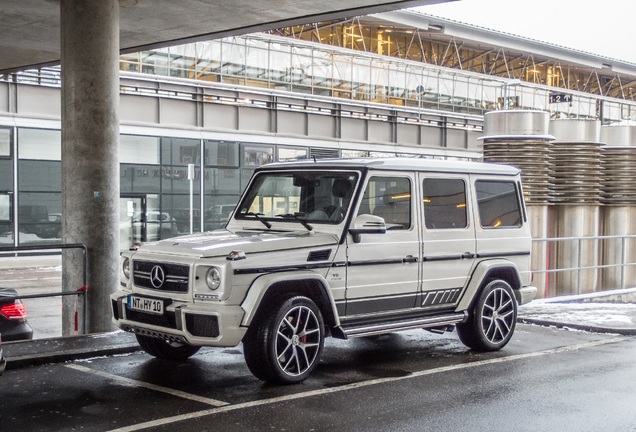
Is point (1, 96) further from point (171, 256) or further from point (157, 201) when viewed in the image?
point (171, 256)

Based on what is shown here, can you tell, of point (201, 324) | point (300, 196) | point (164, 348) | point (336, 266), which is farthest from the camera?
point (300, 196)

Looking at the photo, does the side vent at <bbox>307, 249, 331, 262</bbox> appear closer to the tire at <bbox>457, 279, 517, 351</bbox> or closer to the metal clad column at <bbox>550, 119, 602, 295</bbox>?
the tire at <bbox>457, 279, 517, 351</bbox>

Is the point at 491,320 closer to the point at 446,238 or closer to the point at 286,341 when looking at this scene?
the point at 446,238

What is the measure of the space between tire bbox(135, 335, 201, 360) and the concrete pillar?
205cm

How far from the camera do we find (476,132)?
43188mm

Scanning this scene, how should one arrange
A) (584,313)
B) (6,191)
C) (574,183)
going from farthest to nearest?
1. (6,191)
2. (574,183)
3. (584,313)

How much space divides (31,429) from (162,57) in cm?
2797

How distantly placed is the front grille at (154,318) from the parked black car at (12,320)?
1744 millimetres

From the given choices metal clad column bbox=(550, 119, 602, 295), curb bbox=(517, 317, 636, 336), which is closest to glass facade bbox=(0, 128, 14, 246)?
metal clad column bbox=(550, 119, 602, 295)

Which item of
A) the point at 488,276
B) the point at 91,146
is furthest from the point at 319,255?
the point at 91,146

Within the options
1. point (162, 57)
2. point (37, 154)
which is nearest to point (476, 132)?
point (162, 57)

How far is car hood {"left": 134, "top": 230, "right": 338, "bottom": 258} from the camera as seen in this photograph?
Answer: 8016mm

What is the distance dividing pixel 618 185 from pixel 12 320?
1544cm

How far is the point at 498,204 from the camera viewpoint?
34.8 feet
